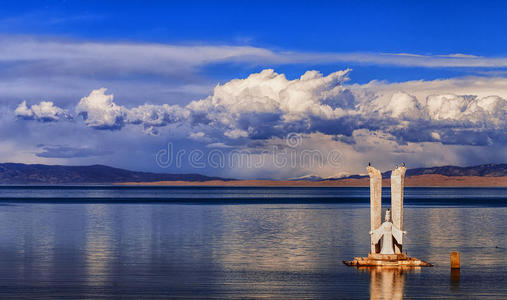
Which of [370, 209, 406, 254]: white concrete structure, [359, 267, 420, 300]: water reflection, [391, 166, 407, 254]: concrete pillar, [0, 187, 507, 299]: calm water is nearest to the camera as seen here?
[359, 267, 420, 300]: water reflection

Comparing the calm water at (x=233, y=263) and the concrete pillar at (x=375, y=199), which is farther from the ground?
the concrete pillar at (x=375, y=199)

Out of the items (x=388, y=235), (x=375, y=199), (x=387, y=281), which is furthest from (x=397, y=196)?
(x=387, y=281)

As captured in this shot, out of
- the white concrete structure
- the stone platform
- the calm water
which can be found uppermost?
the white concrete structure

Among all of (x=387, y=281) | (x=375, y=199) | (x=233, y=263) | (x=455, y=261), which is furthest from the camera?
(x=233, y=263)

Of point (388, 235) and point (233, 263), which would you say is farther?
point (233, 263)

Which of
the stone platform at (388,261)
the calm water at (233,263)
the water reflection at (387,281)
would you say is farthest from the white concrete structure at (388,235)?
the calm water at (233,263)

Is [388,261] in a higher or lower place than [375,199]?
lower

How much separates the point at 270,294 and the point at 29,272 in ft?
36.1

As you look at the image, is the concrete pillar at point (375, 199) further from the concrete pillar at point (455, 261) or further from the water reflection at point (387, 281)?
the concrete pillar at point (455, 261)

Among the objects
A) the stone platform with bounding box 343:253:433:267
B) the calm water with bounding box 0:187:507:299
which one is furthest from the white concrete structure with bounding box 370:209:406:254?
the calm water with bounding box 0:187:507:299

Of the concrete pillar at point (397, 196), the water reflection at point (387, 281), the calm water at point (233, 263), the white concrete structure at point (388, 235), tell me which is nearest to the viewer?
the water reflection at point (387, 281)

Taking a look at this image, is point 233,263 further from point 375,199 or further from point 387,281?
point 387,281

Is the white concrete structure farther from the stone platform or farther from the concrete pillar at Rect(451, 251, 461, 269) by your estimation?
the concrete pillar at Rect(451, 251, 461, 269)

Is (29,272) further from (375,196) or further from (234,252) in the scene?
→ (375,196)
